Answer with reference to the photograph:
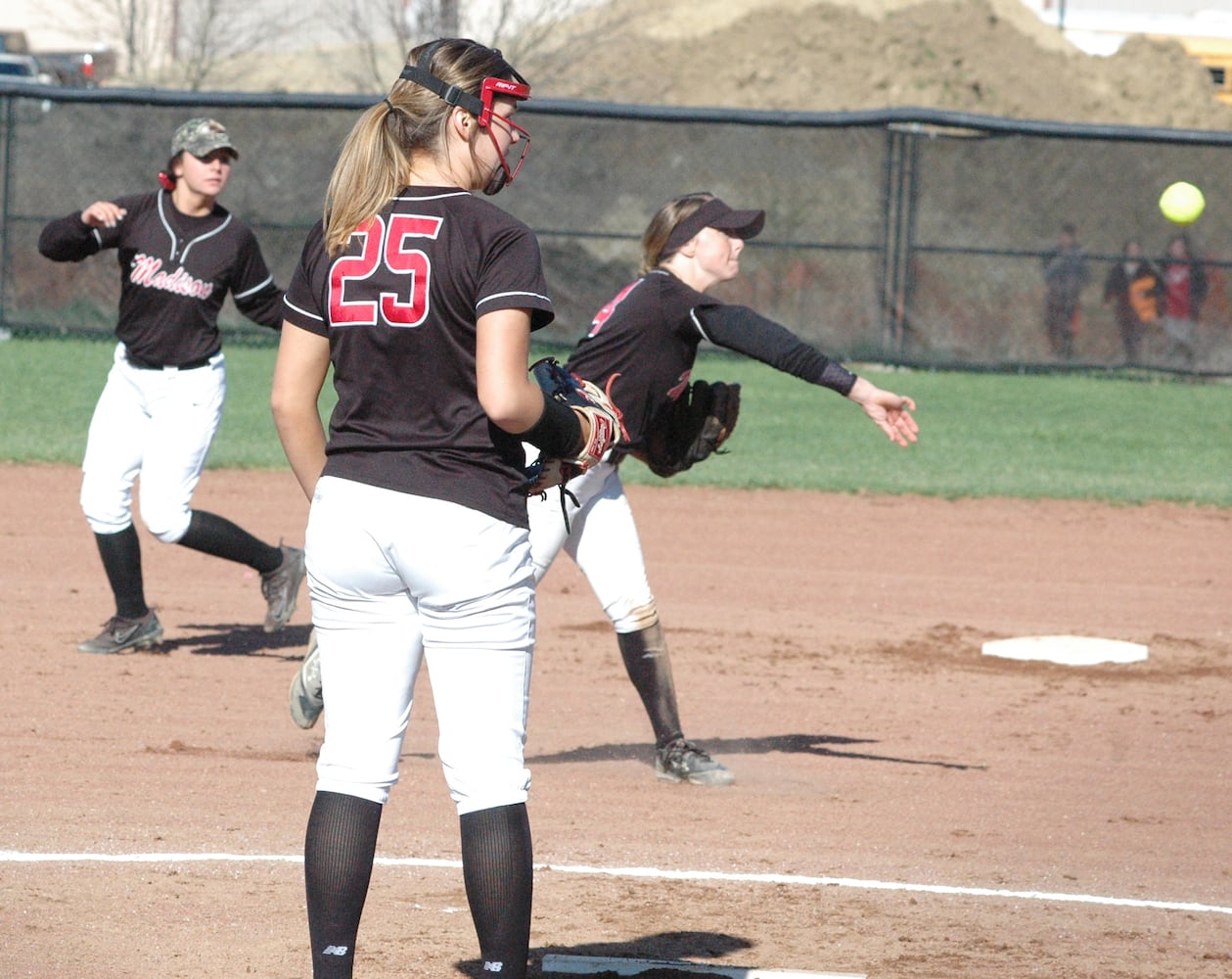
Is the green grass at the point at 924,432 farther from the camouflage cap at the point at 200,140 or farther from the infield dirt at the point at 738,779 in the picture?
the camouflage cap at the point at 200,140

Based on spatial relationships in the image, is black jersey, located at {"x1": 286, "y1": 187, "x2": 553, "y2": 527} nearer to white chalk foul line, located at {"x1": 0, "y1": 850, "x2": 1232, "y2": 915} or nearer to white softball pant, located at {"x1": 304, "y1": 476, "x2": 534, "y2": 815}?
white softball pant, located at {"x1": 304, "y1": 476, "x2": 534, "y2": 815}

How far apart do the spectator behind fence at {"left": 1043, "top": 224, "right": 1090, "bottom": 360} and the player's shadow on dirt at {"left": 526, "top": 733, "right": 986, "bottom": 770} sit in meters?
12.5

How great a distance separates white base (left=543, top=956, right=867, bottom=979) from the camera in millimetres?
3682

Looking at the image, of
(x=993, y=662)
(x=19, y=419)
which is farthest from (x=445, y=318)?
(x=19, y=419)

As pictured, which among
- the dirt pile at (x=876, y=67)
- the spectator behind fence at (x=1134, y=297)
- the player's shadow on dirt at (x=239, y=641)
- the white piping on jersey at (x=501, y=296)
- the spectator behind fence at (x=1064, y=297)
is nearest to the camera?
the white piping on jersey at (x=501, y=296)

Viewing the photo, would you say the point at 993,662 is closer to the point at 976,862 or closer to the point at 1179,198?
the point at 976,862

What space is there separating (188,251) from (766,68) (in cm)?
2385

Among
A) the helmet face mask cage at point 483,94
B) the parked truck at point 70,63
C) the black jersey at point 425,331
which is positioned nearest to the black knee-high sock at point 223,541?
the black jersey at point 425,331

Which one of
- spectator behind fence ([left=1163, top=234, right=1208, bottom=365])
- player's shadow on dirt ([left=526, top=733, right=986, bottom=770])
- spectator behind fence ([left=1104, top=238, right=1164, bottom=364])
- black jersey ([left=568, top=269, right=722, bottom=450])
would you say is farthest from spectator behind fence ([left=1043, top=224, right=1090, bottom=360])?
black jersey ([left=568, top=269, right=722, bottom=450])

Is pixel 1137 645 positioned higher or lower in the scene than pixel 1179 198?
lower

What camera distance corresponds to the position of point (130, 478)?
265 inches

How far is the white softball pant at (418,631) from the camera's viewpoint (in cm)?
297

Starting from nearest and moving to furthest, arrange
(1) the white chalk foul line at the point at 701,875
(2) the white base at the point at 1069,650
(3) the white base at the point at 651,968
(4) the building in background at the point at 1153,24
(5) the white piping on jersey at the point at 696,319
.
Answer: (3) the white base at the point at 651,968
(1) the white chalk foul line at the point at 701,875
(5) the white piping on jersey at the point at 696,319
(2) the white base at the point at 1069,650
(4) the building in background at the point at 1153,24

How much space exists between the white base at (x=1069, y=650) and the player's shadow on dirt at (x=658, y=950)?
388cm
